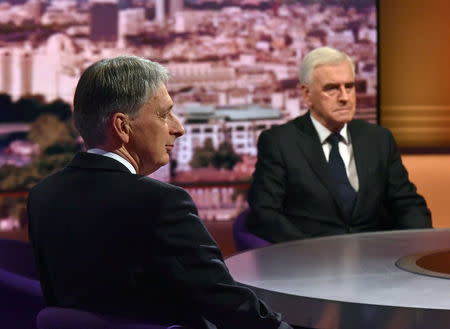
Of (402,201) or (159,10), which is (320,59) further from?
(159,10)

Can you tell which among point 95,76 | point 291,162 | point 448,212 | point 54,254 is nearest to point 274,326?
point 54,254

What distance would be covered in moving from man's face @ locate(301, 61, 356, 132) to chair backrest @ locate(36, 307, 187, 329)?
2.20 meters

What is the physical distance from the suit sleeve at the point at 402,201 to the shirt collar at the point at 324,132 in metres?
0.21

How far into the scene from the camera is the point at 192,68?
200 inches

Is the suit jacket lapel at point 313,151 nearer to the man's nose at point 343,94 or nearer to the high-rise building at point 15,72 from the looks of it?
the man's nose at point 343,94

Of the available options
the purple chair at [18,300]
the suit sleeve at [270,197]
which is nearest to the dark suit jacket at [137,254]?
the purple chair at [18,300]

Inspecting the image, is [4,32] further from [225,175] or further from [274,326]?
[274,326]

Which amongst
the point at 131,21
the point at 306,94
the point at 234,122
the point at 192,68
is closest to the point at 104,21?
the point at 131,21

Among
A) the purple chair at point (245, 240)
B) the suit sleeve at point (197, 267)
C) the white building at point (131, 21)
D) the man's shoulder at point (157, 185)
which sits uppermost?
the white building at point (131, 21)

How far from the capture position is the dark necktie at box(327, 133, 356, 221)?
140 inches

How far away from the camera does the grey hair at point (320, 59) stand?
3725 millimetres

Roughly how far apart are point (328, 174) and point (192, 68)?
1.78 meters

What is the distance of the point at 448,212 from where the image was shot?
486 centimetres

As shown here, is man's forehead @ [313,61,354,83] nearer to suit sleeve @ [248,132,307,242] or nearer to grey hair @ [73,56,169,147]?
suit sleeve @ [248,132,307,242]
